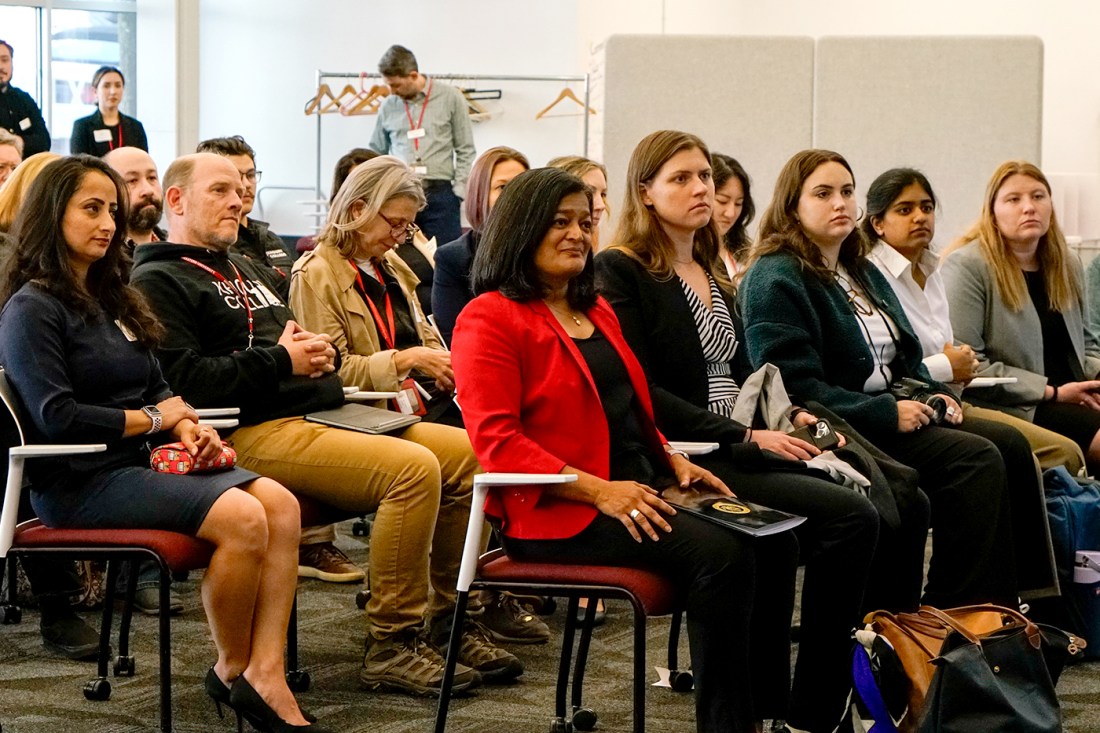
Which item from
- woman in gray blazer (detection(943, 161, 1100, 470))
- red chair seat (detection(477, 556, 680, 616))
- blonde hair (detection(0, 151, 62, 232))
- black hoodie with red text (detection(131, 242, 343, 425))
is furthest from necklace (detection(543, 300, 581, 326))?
woman in gray blazer (detection(943, 161, 1100, 470))

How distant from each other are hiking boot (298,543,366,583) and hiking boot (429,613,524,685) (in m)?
0.94

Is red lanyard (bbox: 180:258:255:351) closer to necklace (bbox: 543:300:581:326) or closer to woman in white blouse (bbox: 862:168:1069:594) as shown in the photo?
necklace (bbox: 543:300:581:326)

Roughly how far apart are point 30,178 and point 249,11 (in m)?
8.42

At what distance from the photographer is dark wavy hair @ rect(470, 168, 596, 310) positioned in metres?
2.62

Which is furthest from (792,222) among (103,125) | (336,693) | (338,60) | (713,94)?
(338,60)

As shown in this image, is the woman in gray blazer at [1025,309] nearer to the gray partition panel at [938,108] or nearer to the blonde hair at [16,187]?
the gray partition panel at [938,108]

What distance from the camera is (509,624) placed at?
3.52 m

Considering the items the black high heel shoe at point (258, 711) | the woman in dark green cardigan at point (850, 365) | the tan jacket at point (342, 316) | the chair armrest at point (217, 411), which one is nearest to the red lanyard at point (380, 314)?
the tan jacket at point (342, 316)

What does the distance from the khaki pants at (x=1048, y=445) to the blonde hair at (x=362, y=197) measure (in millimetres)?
1705

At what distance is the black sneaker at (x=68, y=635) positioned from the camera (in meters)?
3.35

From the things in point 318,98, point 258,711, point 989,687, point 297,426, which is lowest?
point 258,711

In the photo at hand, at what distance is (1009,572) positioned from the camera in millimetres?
3332

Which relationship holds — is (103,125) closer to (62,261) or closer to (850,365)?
(62,261)

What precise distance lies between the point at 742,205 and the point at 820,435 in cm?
189
